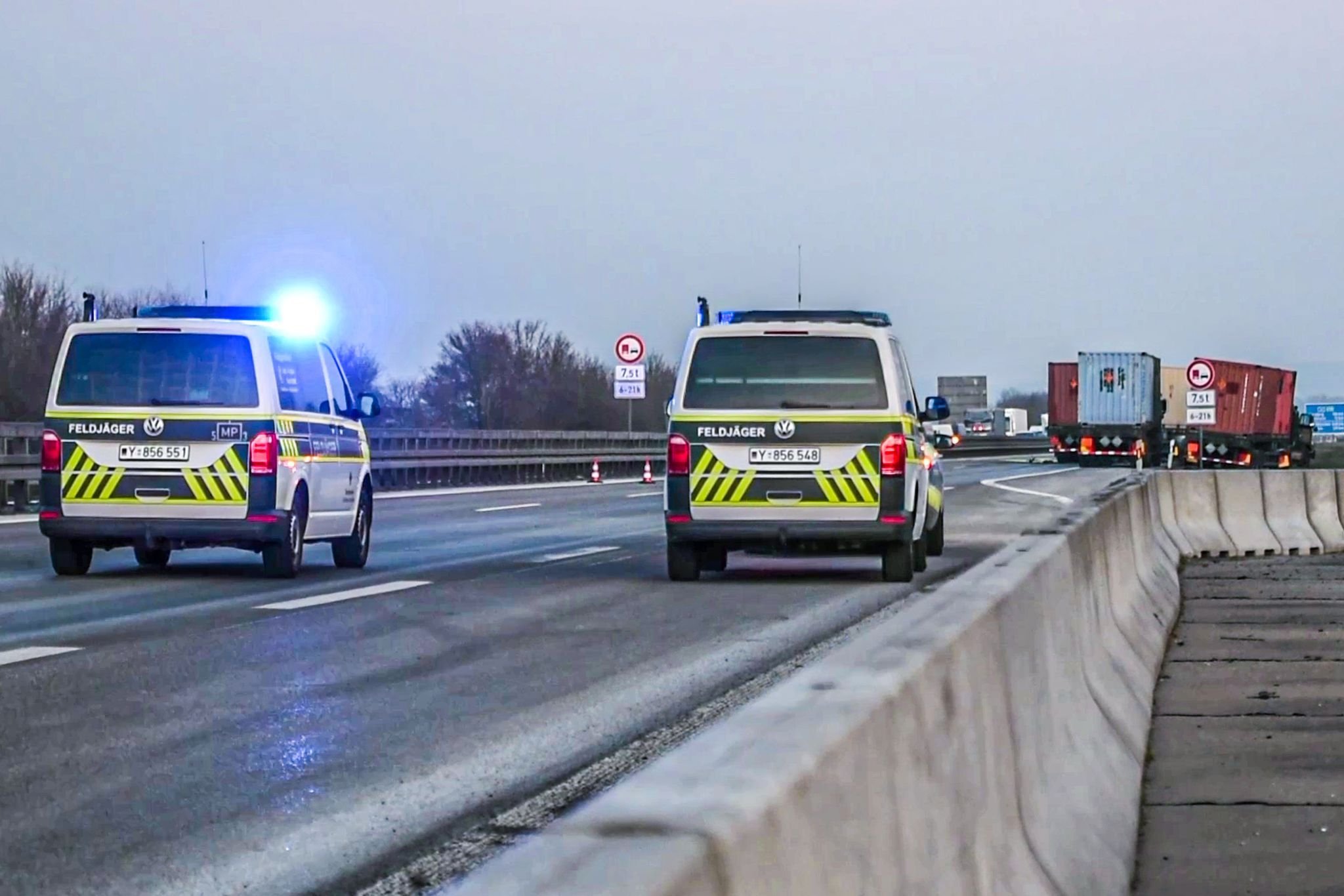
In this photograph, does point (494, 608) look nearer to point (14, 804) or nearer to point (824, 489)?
point (824, 489)

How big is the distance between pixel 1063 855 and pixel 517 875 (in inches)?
147

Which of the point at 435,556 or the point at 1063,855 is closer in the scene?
the point at 1063,855

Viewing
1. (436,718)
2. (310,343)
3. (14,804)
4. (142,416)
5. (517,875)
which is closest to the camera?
(517,875)

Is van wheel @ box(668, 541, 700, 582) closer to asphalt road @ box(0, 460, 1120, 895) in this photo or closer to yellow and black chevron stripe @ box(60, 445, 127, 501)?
asphalt road @ box(0, 460, 1120, 895)

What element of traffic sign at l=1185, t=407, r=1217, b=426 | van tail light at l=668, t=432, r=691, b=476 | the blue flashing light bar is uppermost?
the blue flashing light bar

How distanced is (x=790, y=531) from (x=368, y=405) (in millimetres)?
4087

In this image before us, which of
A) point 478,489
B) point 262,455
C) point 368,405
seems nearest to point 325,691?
point 262,455

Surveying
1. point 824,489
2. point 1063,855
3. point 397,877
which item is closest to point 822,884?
point 397,877

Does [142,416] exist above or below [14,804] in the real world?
above

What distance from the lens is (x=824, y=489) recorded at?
1514cm

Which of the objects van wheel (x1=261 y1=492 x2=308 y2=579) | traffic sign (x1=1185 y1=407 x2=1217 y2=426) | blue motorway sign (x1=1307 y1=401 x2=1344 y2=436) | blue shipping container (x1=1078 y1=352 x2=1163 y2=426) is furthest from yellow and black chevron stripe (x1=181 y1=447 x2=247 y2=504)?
blue motorway sign (x1=1307 y1=401 x2=1344 y2=436)

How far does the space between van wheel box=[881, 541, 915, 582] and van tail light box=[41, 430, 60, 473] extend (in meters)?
5.96

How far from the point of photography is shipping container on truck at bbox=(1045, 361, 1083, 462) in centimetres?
6353

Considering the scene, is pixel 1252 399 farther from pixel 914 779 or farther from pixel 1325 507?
pixel 914 779
